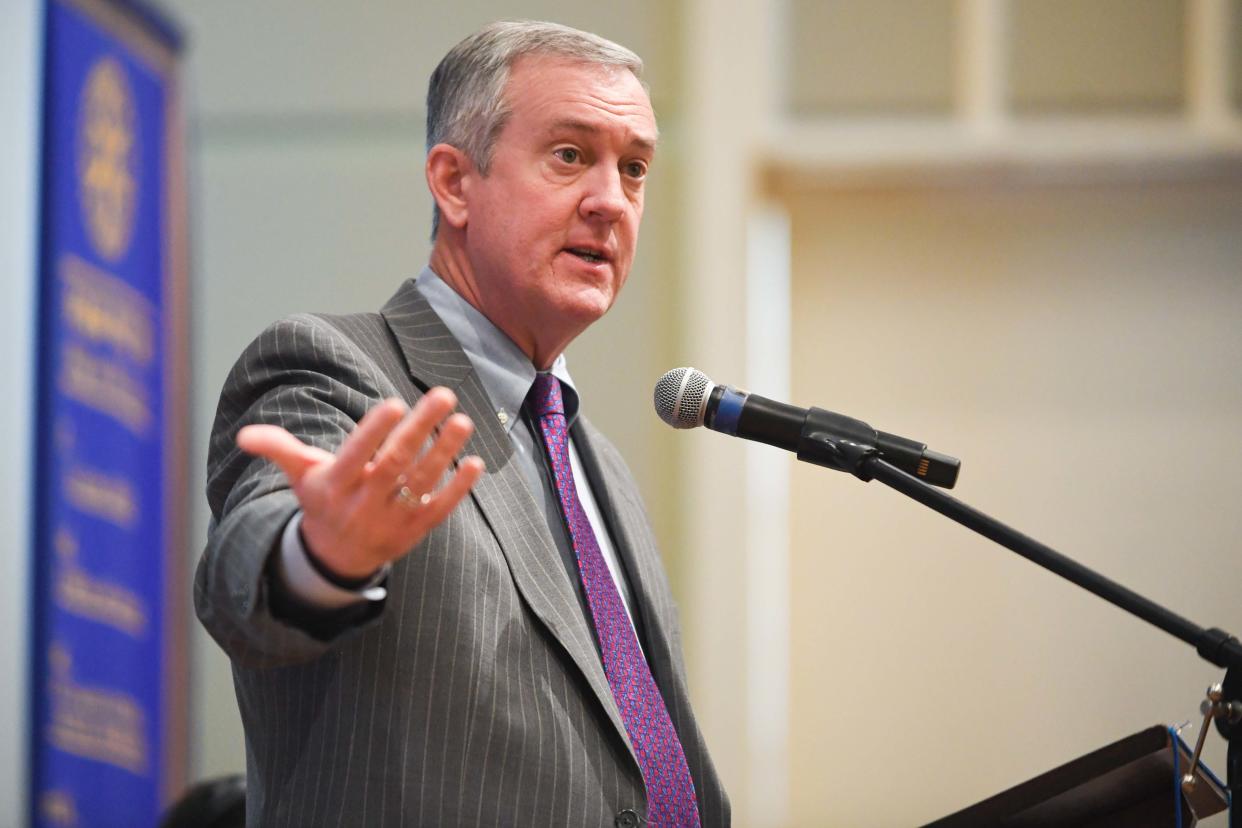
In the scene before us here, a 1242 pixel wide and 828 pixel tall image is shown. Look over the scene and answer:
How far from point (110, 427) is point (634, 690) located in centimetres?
177

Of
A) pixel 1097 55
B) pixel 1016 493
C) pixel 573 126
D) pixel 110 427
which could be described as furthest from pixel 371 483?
pixel 1097 55

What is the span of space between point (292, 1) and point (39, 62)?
56.7 inches

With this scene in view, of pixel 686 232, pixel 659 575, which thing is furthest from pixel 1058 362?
pixel 659 575

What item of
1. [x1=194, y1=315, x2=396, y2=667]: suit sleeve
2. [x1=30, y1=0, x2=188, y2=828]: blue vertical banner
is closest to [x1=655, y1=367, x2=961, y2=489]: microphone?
[x1=194, y1=315, x2=396, y2=667]: suit sleeve

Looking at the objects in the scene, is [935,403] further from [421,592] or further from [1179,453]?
[421,592]

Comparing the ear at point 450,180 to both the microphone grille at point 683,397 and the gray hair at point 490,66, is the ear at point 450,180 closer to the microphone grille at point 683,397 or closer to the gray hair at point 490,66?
the gray hair at point 490,66

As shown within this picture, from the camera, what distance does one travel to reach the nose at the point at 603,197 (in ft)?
5.28

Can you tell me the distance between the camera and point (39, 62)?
259 centimetres

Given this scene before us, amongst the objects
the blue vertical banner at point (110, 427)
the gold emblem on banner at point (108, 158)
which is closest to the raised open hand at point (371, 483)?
the blue vertical banner at point (110, 427)

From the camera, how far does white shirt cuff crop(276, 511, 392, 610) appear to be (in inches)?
42.1

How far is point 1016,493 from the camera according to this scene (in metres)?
3.81

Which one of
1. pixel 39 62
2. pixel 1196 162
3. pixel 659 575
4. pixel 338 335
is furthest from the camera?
pixel 1196 162

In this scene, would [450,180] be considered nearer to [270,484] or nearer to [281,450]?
A: [270,484]

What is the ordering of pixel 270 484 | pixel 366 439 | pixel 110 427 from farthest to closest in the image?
1. pixel 110 427
2. pixel 270 484
3. pixel 366 439
